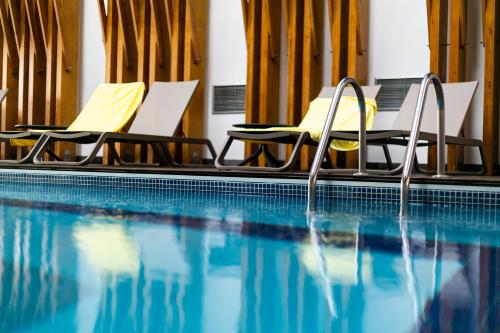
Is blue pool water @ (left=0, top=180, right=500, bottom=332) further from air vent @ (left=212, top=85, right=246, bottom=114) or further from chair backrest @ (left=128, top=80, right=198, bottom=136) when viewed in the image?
air vent @ (left=212, top=85, right=246, bottom=114)

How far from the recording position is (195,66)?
7.87 metres

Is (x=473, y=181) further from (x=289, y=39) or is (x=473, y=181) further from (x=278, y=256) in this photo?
(x=289, y=39)

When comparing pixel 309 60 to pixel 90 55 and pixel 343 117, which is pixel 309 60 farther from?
pixel 90 55

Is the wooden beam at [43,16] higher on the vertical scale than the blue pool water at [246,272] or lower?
higher

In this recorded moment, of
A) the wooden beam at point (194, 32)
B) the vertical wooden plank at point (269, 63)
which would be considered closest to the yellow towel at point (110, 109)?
the wooden beam at point (194, 32)

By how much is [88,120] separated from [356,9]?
9.84ft

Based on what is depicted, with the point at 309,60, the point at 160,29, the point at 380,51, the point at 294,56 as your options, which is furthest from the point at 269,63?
the point at 160,29

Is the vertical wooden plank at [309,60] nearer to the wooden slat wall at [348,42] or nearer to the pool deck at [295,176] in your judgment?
the wooden slat wall at [348,42]

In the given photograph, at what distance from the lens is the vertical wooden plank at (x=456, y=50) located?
6238mm

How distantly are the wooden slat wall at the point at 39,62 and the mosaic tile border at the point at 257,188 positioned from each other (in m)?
2.70

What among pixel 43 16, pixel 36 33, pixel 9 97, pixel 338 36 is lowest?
pixel 9 97

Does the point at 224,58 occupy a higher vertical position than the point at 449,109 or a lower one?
higher

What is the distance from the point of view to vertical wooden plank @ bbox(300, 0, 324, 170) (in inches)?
274

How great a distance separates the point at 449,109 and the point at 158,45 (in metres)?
3.73
